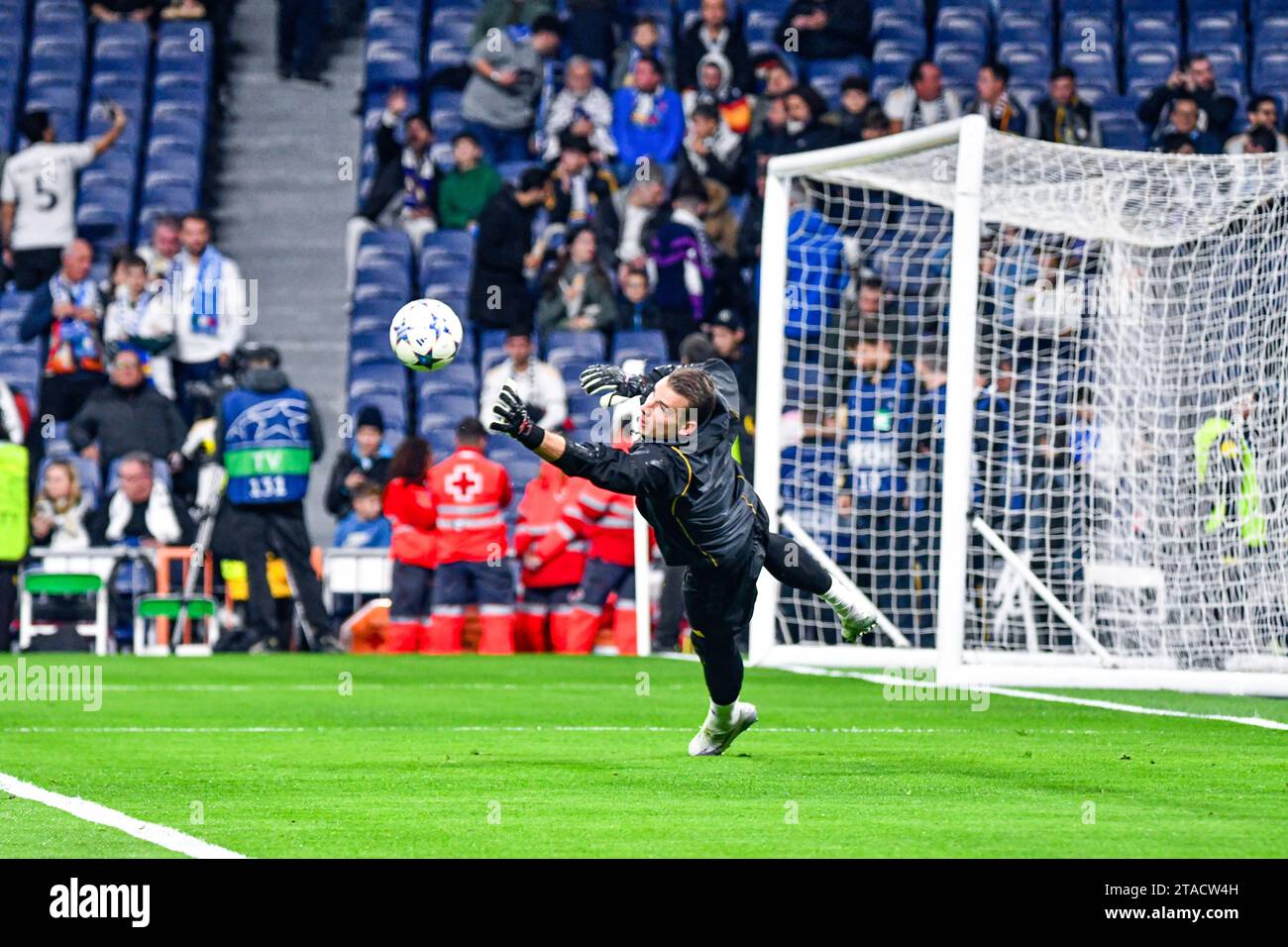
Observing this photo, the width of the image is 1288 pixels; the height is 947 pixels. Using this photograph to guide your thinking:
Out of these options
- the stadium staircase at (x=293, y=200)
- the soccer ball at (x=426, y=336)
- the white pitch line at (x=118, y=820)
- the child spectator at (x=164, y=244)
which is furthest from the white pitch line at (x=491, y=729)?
the stadium staircase at (x=293, y=200)

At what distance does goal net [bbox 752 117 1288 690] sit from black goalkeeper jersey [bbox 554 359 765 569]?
4326mm

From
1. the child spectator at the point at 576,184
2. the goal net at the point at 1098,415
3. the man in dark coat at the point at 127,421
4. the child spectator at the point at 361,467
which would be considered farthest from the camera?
the child spectator at the point at 576,184

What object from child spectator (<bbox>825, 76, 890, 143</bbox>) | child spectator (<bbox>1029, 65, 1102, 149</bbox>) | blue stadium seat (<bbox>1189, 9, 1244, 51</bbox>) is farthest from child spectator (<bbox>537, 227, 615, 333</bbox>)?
blue stadium seat (<bbox>1189, 9, 1244, 51</bbox>)

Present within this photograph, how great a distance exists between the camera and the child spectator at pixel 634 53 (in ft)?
76.4

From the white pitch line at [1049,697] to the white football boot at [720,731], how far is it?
116 inches

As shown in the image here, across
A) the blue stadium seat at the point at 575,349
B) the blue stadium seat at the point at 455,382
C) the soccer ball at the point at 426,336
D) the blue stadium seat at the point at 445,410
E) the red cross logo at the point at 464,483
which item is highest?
the blue stadium seat at the point at 575,349

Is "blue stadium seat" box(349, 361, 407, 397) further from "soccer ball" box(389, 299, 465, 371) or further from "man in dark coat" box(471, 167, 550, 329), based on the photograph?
"soccer ball" box(389, 299, 465, 371)

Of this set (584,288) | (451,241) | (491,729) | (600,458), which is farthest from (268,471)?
(600,458)

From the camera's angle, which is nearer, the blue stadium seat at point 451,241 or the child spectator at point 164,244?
the child spectator at point 164,244

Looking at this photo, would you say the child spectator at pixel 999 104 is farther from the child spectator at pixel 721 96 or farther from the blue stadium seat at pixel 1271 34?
the blue stadium seat at pixel 1271 34

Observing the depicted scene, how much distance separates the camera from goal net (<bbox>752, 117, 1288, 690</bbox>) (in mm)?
14445

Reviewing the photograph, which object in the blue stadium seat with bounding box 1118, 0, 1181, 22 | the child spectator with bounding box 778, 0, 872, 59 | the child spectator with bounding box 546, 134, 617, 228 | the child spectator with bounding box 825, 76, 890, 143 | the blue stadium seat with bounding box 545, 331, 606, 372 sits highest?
the blue stadium seat with bounding box 1118, 0, 1181, 22

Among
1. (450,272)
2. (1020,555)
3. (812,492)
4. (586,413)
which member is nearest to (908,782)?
(1020,555)

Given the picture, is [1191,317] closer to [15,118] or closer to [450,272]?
[450,272]
